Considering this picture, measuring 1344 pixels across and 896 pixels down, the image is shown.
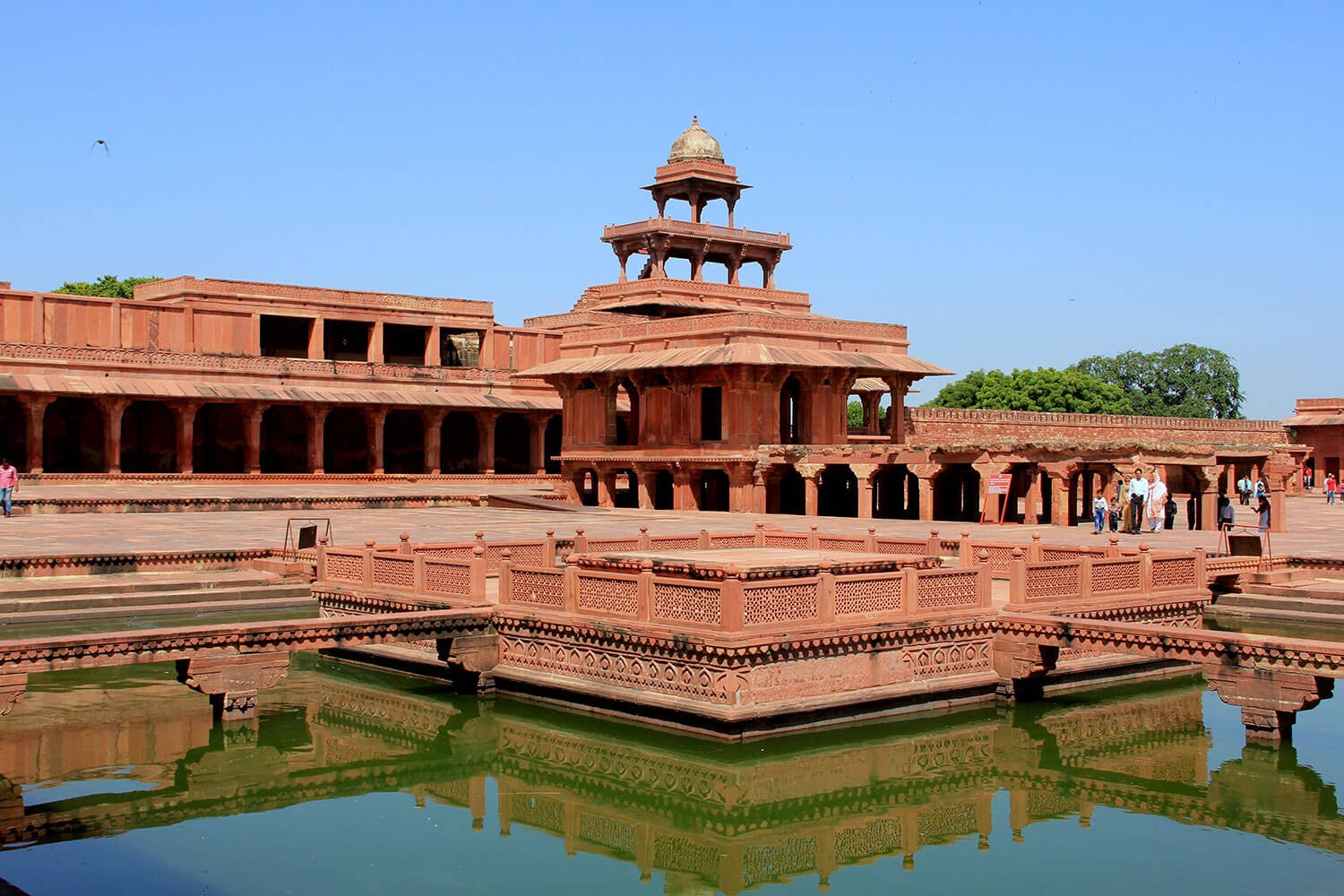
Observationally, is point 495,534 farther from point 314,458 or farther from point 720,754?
point 314,458

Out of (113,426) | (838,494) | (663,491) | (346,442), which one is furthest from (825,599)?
(346,442)

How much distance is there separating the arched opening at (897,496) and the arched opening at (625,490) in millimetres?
7236

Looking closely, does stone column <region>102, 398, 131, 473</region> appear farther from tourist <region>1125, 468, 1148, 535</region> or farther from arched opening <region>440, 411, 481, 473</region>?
tourist <region>1125, 468, 1148, 535</region>

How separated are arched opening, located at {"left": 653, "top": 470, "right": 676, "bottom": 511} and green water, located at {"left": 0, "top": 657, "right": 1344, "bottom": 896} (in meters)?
23.7

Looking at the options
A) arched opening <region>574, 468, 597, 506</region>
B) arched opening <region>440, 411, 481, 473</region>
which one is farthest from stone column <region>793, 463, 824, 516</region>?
arched opening <region>440, 411, 481, 473</region>

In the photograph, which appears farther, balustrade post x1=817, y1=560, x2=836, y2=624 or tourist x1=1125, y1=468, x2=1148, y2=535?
tourist x1=1125, y1=468, x2=1148, y2=535

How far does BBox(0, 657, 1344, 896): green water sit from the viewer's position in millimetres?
10836

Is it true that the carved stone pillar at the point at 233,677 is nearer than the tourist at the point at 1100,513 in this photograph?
Yes

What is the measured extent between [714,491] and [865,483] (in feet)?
22.4

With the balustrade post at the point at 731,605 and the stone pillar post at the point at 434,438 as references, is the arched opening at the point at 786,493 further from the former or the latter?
the balustrade post at the point at 731,605

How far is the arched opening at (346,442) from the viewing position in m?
46.6

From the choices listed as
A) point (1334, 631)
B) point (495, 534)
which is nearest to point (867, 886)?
point (1334, 631)

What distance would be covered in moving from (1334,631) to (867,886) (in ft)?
37.9

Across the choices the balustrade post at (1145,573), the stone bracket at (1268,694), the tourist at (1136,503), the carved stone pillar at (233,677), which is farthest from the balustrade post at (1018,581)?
the tourist at (1136,503)
